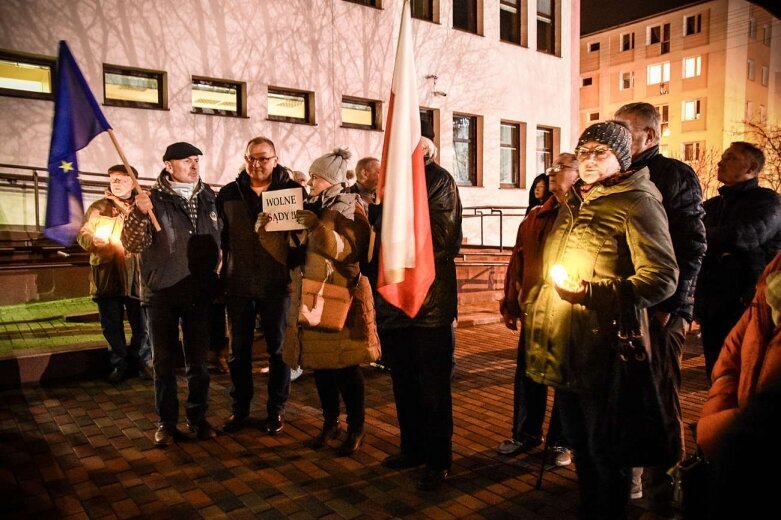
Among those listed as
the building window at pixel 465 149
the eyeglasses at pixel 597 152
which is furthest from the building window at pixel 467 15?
the eyeglasses at pixel 597 152

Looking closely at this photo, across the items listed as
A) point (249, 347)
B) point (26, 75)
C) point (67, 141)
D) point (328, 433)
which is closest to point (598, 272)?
point (328, 433)

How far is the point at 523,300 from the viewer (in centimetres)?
417

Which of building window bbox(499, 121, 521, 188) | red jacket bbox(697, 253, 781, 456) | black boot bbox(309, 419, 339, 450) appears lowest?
black boot bbox(309, 419, 339, 450)

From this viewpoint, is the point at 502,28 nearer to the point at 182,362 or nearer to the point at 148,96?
the point at 148,96

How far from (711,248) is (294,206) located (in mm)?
3303

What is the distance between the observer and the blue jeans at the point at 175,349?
4.61 meters

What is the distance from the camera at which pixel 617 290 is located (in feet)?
8.85

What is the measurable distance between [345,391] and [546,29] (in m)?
17.5

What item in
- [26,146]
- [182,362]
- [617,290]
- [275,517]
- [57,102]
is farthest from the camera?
[26,146]

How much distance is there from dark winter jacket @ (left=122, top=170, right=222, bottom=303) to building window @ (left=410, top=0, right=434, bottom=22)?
497 inches

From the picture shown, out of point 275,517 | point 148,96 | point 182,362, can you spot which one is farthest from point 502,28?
point 275,517

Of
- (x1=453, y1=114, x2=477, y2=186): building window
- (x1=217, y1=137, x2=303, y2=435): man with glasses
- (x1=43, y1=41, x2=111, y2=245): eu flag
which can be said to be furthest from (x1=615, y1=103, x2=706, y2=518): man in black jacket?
(x1=453, y1=114, x2=477, y2=186): building window

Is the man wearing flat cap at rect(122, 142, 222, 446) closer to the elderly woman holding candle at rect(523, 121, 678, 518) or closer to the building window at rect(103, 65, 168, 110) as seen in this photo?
the elderly woman holding candle at rect(523, 121, 678, 518)

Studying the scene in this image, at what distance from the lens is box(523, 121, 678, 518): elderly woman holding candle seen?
2.71m
